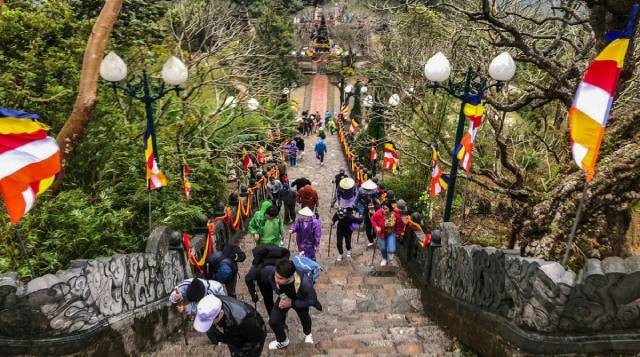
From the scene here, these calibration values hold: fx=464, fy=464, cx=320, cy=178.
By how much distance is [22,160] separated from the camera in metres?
4.92

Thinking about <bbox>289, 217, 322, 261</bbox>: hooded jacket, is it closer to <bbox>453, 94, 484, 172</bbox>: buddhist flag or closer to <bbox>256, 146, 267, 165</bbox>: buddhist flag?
<bbox>453, 94, 484, 172</bbox>: buddhist flag

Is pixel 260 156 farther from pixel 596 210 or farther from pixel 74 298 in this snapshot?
pixel 74 298

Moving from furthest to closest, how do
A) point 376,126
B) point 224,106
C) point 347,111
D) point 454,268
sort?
point 347,111
point 376,126
point 224,106
point 454,268

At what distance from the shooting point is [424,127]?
14.1 metres

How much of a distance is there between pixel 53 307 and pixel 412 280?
5.98 metres

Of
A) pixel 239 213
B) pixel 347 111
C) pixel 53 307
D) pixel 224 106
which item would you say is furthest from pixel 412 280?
pixel 347 111

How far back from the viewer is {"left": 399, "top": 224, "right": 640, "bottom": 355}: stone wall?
3.95 metres

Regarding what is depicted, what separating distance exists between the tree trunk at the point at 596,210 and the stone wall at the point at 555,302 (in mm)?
1934

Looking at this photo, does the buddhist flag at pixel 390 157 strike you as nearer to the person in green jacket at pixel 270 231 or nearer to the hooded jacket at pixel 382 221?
the hooded jacket at pixel 382 221

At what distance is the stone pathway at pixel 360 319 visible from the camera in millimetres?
5758

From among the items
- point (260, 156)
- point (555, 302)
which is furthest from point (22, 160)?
point (260, 156)

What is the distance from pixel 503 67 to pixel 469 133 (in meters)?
1.16

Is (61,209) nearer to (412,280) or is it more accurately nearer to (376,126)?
(412,280)

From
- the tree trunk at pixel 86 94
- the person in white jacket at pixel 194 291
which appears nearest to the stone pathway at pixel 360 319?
the person in white jacket at pixel 194 291
